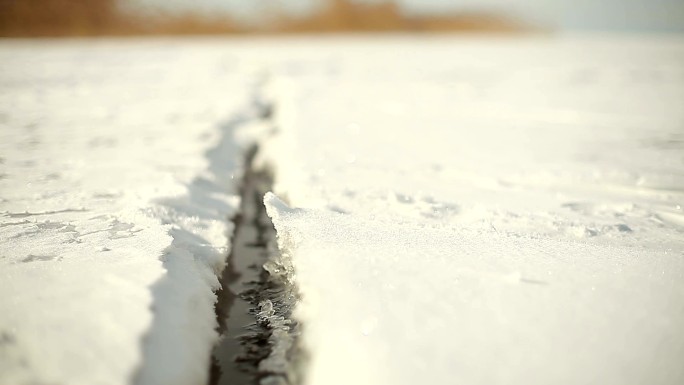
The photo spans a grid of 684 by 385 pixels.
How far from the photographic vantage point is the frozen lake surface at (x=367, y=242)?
4.16 feet

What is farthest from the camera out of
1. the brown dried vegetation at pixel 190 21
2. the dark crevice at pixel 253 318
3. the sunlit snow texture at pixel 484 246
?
the brown dried vegetation at pixel 190 21

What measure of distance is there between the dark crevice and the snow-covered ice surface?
7 cm

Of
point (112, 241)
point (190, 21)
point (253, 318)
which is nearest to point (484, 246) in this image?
point (253, 318)

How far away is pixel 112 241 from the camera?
6.25 ft

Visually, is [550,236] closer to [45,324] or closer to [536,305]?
[536,305]

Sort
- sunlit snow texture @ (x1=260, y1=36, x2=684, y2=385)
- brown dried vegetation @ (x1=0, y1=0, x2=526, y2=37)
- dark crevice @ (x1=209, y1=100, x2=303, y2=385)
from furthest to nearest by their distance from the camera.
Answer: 1. brown dried vegetation @ (x1=0, y1=0, x2=526, y2=37)
2. dark crevice @ (x1=209, y1=100, x2=303, y2=385)
3. sunlit snow texture @ (x1=260, y1=36, x2=684, y2=385)

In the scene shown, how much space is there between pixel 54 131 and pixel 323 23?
78.5 feet

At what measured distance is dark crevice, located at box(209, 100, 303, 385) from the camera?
55.9 inches

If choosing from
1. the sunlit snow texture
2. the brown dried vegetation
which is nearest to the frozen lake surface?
the sunlit snow texture

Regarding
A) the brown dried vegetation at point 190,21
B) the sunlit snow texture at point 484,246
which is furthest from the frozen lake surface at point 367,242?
the brown dried vegetation at point 190,21

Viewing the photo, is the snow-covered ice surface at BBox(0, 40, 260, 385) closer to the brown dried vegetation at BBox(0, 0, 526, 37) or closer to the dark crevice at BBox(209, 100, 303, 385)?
the dark crevice at BBox(209, 100, 303, 385)

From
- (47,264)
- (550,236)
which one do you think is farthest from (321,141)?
(47,264)

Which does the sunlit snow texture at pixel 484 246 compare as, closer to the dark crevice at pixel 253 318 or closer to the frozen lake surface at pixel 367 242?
the frozen lake surface at pixel 367 242

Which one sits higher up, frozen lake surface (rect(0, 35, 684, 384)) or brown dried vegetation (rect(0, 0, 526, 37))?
brown dried vegetation (rect(0, 0, 526, 37))
